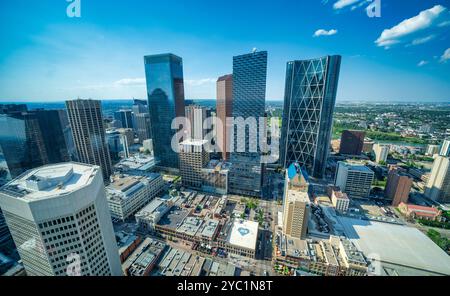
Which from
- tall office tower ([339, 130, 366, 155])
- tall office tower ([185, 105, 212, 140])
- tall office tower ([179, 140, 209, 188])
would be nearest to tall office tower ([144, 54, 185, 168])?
tall office tower ([179, 140, 209, 188])

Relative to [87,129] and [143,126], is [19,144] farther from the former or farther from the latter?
[143,126]

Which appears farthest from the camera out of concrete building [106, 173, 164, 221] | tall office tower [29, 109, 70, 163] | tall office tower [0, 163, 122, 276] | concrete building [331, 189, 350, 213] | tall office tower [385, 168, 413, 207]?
tall office tower [29, 109, 70, 163]

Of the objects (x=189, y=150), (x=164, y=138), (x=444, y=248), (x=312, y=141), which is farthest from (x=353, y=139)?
(x=164, y=138)

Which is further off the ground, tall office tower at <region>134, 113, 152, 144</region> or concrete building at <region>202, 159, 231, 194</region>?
tall office tower at <region>134, 113, 152, 144</region>

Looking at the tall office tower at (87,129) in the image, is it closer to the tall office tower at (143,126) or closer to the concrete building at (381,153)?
the tall office tower at (143,126)

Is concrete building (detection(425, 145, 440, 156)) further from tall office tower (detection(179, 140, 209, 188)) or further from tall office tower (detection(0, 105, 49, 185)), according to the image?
tall office tower (detection(0, 105, 49, 185))

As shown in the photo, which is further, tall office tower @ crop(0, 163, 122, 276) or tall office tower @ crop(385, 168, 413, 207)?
tall office tower @ crop(385, 168, 413, 207)

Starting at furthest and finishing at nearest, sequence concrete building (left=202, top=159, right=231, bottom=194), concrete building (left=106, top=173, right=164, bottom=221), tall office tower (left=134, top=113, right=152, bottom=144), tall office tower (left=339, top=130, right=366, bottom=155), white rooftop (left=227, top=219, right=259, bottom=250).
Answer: tall office tower (left=134, top=113, right=152, bottom=144), tall office tower (left=339, top=130, right=366, bottom=155), concrete building (left=202, top=159, right=231, bottom=194), concrete building (left=106, top=173, right=164, bottom=221), white rooftop (left=227, top=219, right=259, bottom=250)
